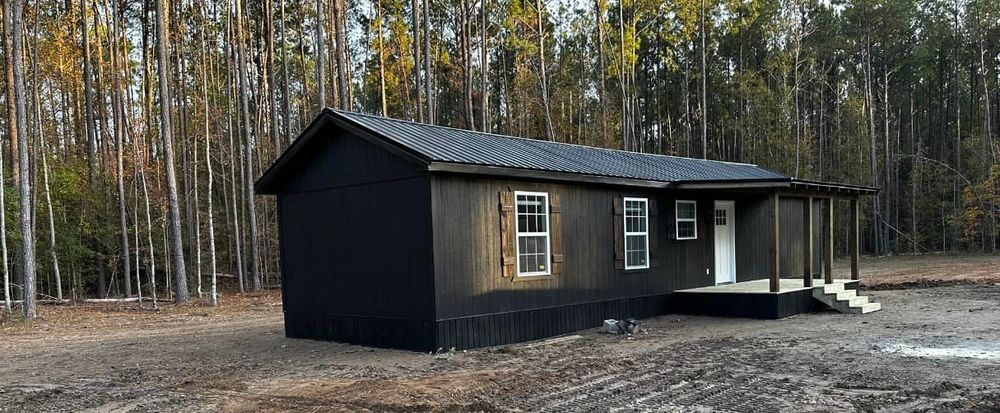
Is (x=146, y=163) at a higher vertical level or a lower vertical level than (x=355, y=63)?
lower

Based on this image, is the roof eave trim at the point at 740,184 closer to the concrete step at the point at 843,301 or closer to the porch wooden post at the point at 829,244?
the porch wooden post at the point at 829,244

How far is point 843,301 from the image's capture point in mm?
12281

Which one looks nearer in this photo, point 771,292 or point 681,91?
point 771,292

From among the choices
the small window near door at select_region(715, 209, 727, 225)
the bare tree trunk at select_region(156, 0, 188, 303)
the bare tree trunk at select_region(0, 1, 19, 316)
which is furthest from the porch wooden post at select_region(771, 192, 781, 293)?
the bare tree trunk at select_region(0, 1, 19, 316)

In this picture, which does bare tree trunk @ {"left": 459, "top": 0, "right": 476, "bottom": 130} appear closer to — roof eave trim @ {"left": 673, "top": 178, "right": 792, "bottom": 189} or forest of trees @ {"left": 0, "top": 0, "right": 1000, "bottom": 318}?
forest of trees @ {"left": 0, "top": 0, "right": 1000, "bottom": 318}

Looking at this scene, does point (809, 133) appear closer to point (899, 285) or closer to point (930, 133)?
point (930, 133)

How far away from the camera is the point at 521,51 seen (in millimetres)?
28359

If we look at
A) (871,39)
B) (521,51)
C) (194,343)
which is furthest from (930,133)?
(194,343)

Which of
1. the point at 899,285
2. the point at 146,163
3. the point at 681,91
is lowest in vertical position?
the point at 899,285

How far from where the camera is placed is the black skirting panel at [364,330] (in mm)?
8875

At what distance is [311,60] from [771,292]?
72.6ft

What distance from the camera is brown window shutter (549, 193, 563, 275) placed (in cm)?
1011

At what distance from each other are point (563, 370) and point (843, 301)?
7.32 meters

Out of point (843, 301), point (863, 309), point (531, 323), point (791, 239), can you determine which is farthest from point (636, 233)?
point (791, 239)
